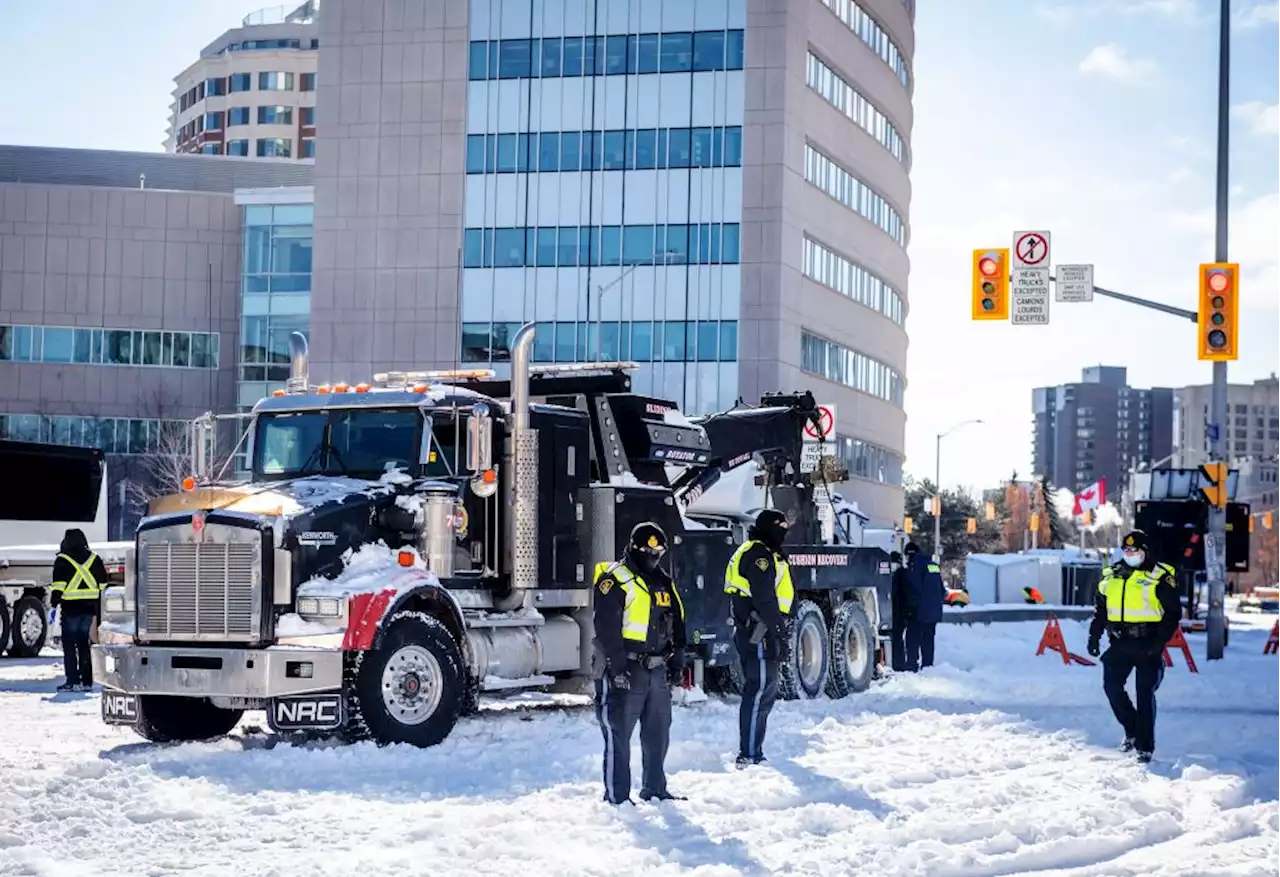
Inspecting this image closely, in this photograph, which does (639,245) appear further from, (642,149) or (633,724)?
(633,724)

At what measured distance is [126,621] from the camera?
48.6 feet

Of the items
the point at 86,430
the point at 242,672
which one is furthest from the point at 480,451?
the point at 86,430

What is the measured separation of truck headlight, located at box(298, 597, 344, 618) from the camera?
14039 millimetres

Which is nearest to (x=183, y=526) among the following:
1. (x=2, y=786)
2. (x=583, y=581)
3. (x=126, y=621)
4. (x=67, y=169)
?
(x=126, y=621)

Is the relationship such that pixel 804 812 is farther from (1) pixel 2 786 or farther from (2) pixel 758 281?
(2) pixel 758 281

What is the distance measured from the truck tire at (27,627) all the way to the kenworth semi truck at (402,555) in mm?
11906

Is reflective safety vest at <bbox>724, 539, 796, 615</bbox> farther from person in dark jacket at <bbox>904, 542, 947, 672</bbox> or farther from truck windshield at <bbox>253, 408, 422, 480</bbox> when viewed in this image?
person in dark jacket at <bbox>904, 542, 947, 672</bbox>

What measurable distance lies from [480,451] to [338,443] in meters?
1.66

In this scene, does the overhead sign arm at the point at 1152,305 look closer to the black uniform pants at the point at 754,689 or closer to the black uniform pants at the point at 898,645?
the black uniform pants at the point at 898,645

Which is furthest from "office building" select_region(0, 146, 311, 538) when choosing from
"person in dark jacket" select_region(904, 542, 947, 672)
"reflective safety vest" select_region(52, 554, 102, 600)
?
"reflective safety vest" select_region(52, 554, 102, 600)

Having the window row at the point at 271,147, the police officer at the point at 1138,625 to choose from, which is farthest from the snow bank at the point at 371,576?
the window row at the point at 271,147

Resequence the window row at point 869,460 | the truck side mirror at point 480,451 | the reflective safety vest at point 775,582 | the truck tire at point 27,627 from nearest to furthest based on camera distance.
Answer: the reflective safety vest at point 775,582 → the truck side mirror at point 480,451 → the truck tire at point 27,627 → the window row at point 869,460

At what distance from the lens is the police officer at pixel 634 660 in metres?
11.4

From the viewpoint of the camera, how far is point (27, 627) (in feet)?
90.3
